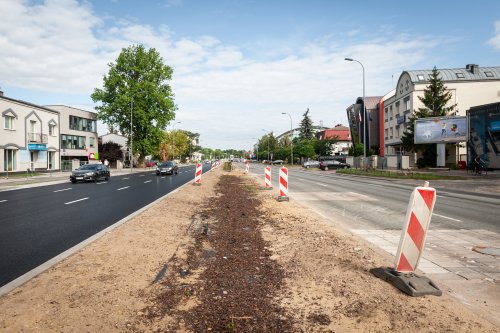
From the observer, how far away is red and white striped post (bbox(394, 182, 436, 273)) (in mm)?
4395

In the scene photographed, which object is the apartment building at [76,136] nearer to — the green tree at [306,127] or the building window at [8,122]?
the building window at [8,122]

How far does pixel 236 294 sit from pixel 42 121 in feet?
158

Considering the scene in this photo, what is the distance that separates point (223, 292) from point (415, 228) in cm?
258

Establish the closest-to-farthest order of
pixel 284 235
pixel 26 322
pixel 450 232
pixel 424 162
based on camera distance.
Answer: pixel 26 322 < pixel 284 235 < pixel 450 232 < pixel 424 162

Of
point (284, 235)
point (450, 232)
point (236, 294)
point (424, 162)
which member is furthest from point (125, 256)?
point (424, 162)

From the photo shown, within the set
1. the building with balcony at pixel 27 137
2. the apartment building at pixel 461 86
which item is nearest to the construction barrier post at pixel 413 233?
the building with balcony at pixel 27 137

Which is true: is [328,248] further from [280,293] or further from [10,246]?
[10,246]

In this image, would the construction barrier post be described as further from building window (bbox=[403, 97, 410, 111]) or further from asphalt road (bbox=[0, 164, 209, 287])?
building window (bbox=[403, 97, 410, 111])

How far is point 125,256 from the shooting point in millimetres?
5406

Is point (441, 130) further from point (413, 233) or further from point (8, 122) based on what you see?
point (8, 122)

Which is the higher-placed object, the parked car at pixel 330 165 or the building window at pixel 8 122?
the building window at pixel 8 122

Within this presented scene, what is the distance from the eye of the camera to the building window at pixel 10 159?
3614 cm

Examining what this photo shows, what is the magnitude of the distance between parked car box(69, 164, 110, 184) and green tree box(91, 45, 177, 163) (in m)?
23.9

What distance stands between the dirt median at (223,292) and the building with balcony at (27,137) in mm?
37810
